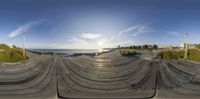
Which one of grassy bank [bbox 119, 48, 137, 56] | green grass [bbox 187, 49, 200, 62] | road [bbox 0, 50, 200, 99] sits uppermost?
grassy bank [bbox 119, 48, 137, 56]

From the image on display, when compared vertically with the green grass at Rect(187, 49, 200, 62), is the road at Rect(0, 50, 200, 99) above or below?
below

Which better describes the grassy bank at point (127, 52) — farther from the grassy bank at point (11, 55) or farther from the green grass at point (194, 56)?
the grassy bank at point (11, 55)

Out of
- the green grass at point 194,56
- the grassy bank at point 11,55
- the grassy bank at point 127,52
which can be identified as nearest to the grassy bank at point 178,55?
the green grass at point 194,56

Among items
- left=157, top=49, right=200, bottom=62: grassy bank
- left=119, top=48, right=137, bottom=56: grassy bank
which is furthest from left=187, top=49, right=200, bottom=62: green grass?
left=119, top=48, right=137, bottom=56: grassy bank

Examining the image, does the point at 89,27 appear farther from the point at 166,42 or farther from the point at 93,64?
A: the point at 166,42

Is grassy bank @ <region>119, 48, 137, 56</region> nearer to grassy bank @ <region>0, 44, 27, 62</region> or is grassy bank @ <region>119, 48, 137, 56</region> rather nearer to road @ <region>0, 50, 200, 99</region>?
road @ <region>0, 50, 200, 99</region>

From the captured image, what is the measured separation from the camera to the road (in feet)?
13.3

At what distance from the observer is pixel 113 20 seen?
3.98 meters

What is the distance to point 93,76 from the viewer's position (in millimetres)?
4062

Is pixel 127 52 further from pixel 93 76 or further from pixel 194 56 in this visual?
pixel 194 56

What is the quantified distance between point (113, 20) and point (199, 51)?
880 mm

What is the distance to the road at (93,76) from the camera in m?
4.06

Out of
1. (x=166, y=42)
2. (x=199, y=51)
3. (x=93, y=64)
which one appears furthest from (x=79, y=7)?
(x=199, y=51)

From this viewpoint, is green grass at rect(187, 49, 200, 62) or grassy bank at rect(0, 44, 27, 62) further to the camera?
green grass at rect(187, 49, 200, 62)
